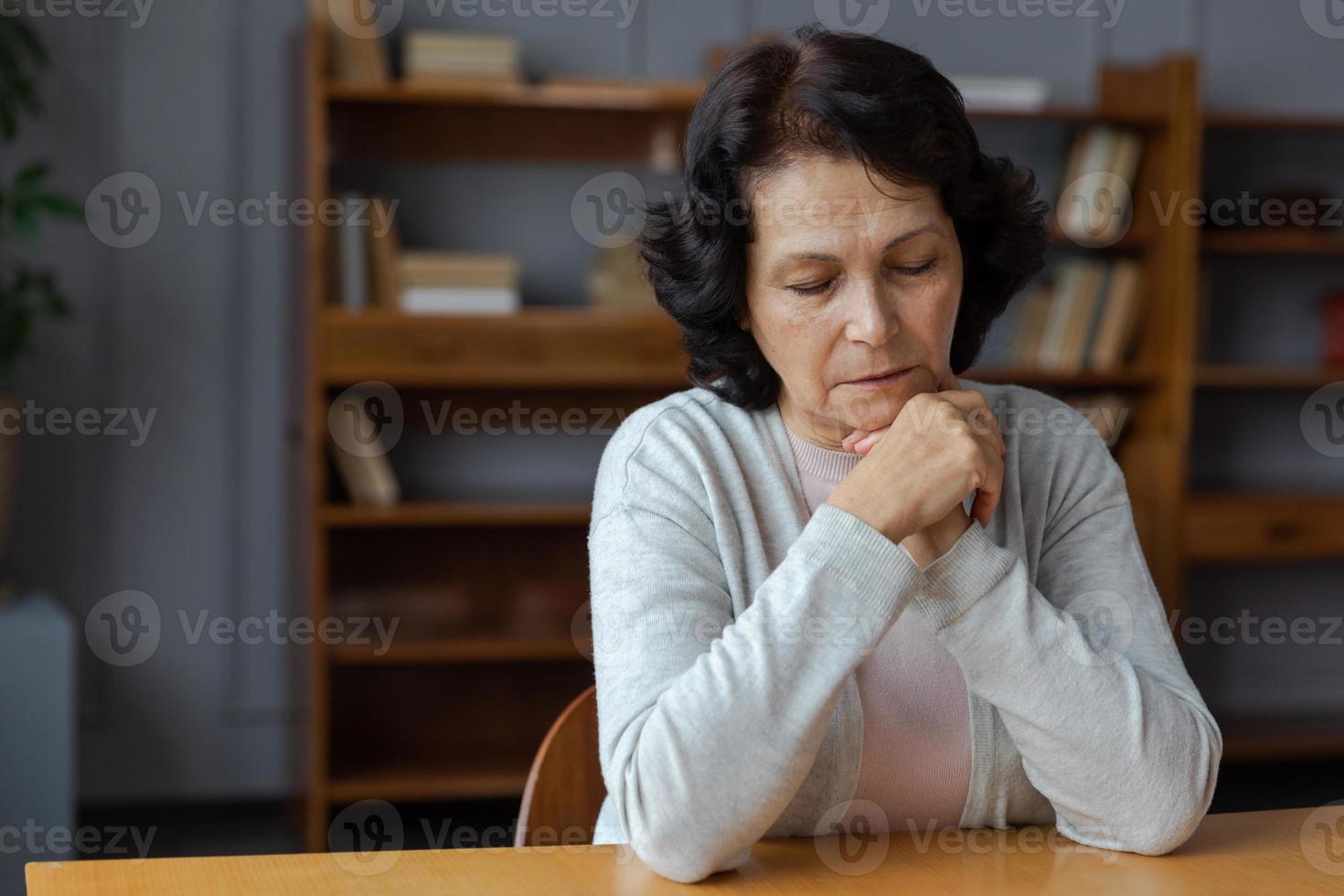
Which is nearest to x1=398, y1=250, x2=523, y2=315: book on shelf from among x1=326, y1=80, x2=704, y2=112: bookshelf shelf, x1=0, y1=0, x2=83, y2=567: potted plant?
x1=326, y1=80, x2=704, y2=112: bookshelf shelf

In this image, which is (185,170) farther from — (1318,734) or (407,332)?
(1318,734)

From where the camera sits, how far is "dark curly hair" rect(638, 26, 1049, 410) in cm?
129

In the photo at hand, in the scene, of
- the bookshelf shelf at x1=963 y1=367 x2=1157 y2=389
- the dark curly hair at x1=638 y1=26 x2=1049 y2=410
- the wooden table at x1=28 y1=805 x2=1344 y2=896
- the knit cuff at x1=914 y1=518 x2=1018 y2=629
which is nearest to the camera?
the wooden table at x1=28 y1=805 x2=1344 y2=896

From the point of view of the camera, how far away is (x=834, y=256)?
1.27 meters

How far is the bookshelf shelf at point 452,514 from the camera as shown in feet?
11.0

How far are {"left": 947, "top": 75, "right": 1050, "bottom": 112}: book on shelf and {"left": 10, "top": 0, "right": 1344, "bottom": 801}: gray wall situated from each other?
12.4 inches

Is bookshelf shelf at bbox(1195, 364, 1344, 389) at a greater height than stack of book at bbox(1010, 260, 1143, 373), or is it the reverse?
stack of book at bbox(1010, 260, 1143, 373)

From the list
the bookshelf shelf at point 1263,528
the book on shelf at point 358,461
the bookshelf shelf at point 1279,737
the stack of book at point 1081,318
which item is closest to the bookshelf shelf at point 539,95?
the stack of book at point 1081,318

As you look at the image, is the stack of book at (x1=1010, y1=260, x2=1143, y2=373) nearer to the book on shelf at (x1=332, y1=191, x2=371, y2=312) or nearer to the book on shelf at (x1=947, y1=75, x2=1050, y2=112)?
the book on shelf at (x1=947, y1=75, x2=1050, y2=112)

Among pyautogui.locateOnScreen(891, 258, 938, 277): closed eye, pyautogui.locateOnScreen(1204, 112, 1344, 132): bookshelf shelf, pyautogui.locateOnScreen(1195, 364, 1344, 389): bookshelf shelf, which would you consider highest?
pyautogui.locateOnScreen(1204, 112, 1344, 132): bookshelf shelf

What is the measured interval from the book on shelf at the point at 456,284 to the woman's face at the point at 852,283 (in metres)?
2.10

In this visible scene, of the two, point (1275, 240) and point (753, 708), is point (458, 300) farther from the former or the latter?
point (753, 708)

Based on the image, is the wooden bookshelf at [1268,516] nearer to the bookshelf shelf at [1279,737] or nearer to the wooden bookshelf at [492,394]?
the bookshelf shelf at [1279,737]

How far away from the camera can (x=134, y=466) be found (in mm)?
3598
